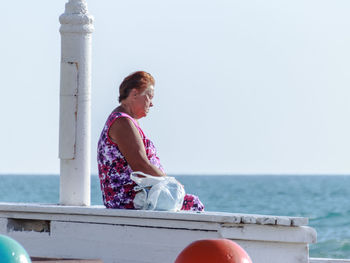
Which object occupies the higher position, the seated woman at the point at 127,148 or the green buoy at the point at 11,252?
the seated woman at the point at 127,148

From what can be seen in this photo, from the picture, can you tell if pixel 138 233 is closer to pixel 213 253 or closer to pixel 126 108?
pixel 126 108

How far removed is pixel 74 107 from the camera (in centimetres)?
754

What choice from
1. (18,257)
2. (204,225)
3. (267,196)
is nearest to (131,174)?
(204,225)

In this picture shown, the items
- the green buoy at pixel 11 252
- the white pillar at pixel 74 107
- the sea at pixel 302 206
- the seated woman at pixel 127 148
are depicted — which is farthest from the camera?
the sea at pixel 302 206

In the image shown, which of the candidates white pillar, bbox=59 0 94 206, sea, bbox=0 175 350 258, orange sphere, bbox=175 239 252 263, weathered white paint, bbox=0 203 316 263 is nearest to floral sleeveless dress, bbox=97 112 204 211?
weathered white paint, bbox=0 203 316 263

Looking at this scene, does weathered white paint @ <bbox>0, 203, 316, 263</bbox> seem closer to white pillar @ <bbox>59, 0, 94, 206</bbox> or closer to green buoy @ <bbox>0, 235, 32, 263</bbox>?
white pillar @ <bbox>59, 0, 94, 206</bbox>

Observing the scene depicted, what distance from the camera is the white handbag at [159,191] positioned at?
662 cm

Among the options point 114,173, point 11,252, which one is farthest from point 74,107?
point 11,252

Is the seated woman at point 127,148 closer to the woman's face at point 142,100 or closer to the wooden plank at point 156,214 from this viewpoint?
the woman's face at point 142,100

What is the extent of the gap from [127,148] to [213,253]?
1753 millimetres

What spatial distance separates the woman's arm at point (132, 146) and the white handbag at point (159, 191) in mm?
63

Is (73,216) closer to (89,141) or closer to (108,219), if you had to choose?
(108,219)

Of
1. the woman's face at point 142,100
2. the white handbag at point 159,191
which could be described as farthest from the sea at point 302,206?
the white handbag at point 159,191

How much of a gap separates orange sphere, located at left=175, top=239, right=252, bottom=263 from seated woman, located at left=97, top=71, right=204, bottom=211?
158 centimetres
